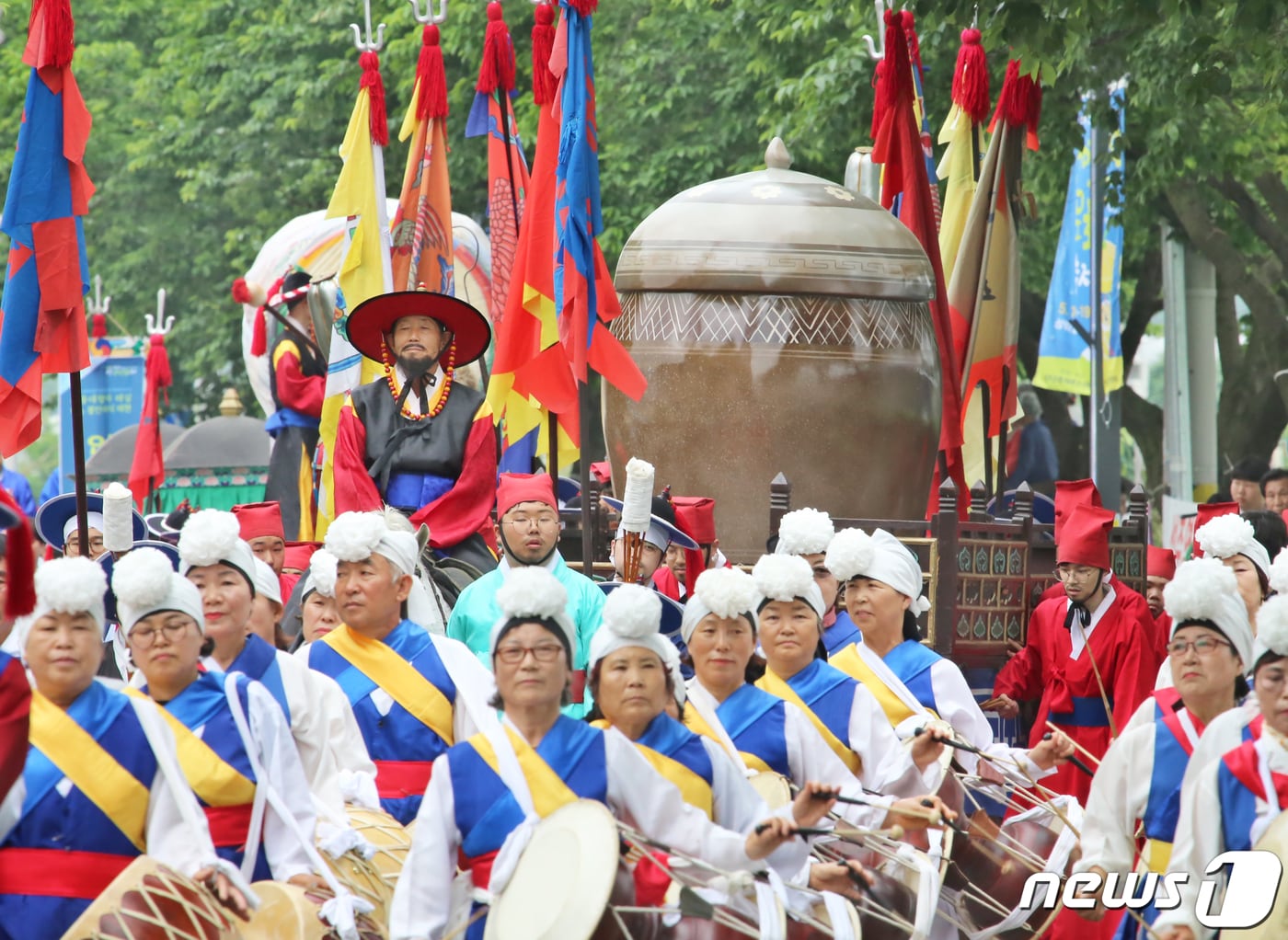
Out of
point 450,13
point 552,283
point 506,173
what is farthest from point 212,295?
point 552,283

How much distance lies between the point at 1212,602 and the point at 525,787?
1974 millimetres

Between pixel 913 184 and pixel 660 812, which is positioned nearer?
pixel 660 812

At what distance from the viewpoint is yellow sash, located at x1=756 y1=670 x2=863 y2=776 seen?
7.16 m

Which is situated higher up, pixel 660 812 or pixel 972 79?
pixel 972 79

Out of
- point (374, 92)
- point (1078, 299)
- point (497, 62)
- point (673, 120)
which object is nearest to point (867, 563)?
point (497, 62)

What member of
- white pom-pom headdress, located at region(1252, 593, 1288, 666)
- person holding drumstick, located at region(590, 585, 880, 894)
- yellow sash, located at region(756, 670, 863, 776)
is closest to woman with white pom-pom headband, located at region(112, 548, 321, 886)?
person holding drumstick, located at region(590, 585, 880, 894)

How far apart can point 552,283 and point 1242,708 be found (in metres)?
4.97

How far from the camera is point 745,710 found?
6.82 meters

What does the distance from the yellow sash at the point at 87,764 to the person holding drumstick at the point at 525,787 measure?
0.70 m

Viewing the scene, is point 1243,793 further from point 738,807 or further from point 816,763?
point 816,763

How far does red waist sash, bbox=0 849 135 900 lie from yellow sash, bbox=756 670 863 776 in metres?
2.46

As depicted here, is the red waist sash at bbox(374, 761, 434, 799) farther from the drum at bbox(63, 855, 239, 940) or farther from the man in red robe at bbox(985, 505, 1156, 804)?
the man in red robe at bbox(985, 505, 1156, 804)

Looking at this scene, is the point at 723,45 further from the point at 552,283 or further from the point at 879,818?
the point at 879,818

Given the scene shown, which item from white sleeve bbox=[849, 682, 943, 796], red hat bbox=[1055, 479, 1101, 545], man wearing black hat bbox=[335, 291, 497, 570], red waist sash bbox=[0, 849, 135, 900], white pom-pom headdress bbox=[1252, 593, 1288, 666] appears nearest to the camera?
red waist sash bbox=[0, 849, 135, 900]
